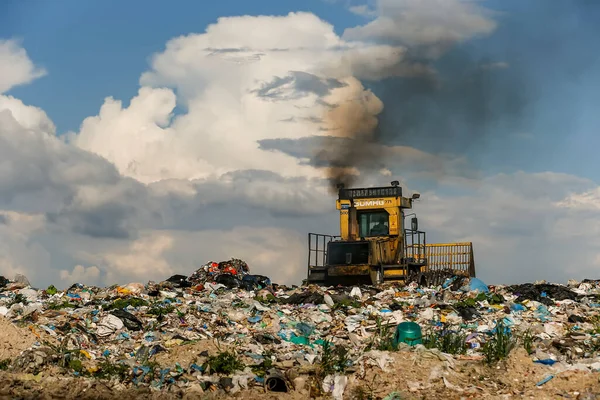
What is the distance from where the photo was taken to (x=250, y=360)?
1108 cm

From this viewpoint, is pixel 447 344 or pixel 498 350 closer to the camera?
pixel 498 350

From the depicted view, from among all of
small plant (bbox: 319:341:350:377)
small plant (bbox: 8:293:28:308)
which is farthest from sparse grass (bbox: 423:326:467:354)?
small plant (bbox: 8:293:28:308)

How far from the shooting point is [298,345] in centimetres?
1288

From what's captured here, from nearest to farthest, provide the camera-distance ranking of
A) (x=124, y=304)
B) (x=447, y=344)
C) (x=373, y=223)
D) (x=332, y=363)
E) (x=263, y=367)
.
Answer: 1. (x=332, y=363)
2. (x=263, y=367)
3. (x=447, y=344)
4. (x=124, y=304)
5. (x=373, y=223)

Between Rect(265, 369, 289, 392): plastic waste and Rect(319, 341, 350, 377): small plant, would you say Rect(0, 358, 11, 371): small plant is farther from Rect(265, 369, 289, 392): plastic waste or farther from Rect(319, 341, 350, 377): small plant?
Rect(319, 341, 350, 377): small plant

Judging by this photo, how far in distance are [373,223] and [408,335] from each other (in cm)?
1252

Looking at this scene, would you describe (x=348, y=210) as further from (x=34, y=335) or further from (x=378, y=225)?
(x=34, y=335)

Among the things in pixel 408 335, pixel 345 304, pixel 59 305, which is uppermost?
pixel 345 304

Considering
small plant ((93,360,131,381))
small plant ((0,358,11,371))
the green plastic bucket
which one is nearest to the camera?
small plant ((93,360,131,381))

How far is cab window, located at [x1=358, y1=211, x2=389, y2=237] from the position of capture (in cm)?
2380

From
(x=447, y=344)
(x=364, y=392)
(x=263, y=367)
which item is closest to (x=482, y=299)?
(x=447, y=344)

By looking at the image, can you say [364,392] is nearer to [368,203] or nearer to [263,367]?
[263,367]

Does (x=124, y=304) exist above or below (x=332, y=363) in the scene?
above

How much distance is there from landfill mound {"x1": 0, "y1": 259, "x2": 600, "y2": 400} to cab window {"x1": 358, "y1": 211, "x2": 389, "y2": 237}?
459 cm
